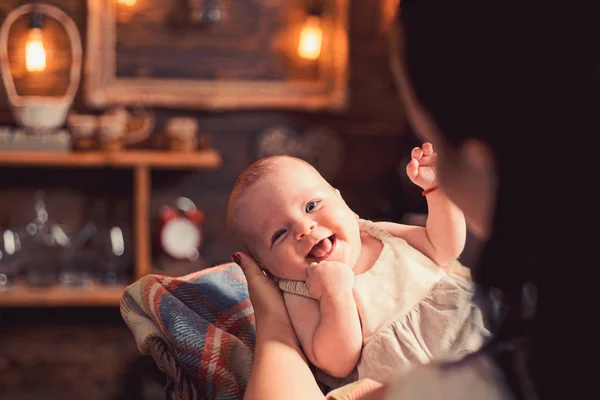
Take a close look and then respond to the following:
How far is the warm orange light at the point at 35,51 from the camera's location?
124 inches

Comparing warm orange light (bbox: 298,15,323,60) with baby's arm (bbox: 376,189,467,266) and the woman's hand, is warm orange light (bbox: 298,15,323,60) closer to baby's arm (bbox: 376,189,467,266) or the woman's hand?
baby's arm (bbox: 376,189,467,266)

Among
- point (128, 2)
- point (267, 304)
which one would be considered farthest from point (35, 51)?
point (267, 304)

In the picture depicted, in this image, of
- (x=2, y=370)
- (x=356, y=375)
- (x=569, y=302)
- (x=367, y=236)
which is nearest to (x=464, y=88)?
(x=569, y=302)

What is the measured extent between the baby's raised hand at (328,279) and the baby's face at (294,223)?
0.18 feet

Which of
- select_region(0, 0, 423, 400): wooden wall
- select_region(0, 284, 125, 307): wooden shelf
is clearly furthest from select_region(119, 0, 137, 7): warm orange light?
select_region(0, 284, 125, 307): wooden shelf

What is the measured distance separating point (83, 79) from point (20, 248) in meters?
0.78

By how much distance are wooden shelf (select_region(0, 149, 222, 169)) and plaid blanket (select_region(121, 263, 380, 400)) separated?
161 cm

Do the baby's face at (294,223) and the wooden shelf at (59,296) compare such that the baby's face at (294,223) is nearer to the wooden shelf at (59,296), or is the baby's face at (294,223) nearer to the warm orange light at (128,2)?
the wooden shelf at (59,296)

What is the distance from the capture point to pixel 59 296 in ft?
9.70

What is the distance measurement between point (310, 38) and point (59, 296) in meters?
1.54

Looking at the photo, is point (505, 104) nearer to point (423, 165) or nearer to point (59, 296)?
point (423, 165)

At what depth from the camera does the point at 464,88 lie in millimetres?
648

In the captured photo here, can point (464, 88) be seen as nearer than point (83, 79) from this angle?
Yes

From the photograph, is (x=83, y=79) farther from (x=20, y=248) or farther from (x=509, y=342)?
(x=509, y=342)
